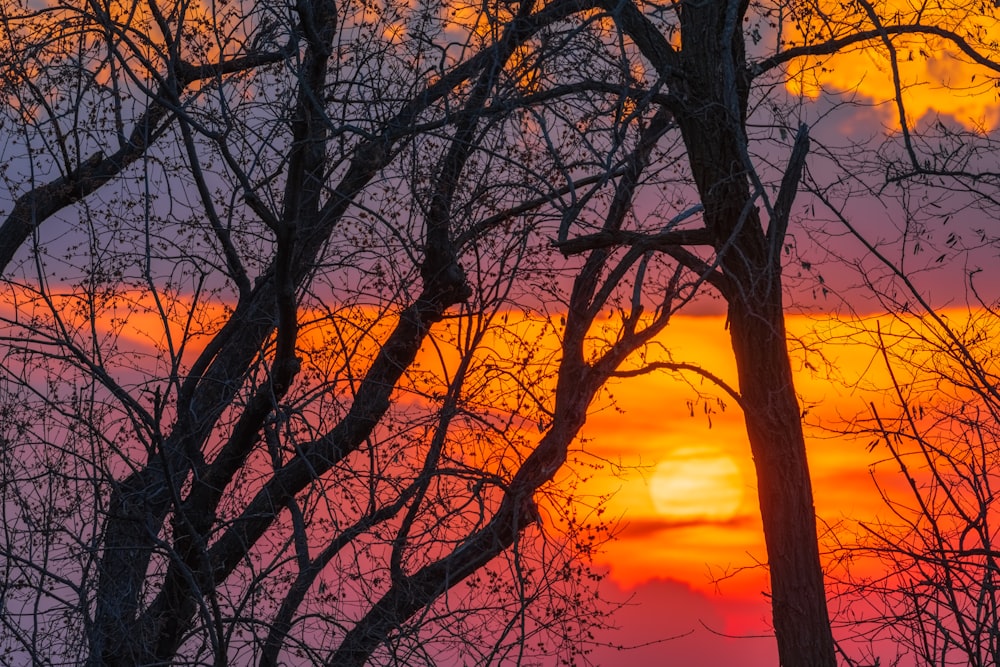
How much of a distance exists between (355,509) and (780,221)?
4024 millimetres

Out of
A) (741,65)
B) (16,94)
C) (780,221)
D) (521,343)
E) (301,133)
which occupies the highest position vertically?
(741,65)

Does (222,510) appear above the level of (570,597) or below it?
above

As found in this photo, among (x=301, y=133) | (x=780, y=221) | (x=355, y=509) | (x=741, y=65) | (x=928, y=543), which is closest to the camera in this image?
(x=301, y=133)

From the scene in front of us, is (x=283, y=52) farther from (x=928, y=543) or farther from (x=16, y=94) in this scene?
(x=928, y=543)

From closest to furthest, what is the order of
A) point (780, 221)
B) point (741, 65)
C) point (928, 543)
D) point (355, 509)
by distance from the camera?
1. point (355, 509)
2. point (928, 543)
3. point (780, 221)
4. point (741, 65)

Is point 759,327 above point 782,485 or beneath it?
above

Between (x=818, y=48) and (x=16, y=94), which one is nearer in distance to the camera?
(x=16, y=94)

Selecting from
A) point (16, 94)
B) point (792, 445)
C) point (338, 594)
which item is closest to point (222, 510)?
point (338, 594)

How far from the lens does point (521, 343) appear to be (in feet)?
24.7

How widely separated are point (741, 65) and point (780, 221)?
62.2 inches

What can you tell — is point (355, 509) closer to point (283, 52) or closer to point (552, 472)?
point (552, 472)

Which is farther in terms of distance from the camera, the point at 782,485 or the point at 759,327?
the point at 759,327

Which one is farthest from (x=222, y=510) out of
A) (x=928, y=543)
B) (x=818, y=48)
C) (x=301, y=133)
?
(x=818, y=48)

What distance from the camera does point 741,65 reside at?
29.3 ft
